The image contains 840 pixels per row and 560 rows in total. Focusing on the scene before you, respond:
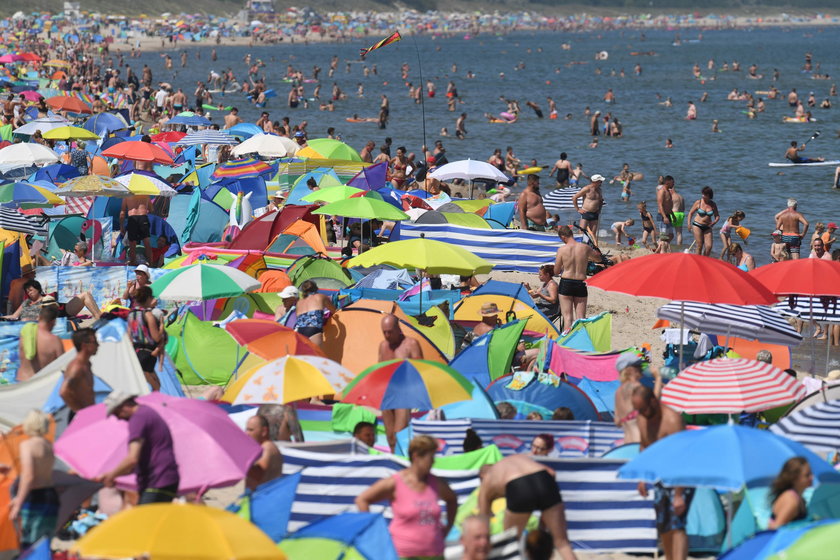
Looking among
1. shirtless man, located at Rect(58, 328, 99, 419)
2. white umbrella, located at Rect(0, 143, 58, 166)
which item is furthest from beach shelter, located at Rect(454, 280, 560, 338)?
white umbrella, located at Rect(0, 143, 58, 166)

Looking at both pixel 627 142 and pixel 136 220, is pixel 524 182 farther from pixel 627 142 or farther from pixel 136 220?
pixel 136 220

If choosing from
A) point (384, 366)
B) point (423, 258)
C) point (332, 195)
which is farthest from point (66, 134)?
point (384, 366)

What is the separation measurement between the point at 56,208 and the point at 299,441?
8.76 m

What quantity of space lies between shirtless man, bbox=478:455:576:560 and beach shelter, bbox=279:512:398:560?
71 cm

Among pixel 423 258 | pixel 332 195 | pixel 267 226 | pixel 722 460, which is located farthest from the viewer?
pixel 332 195

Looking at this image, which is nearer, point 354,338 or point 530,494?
point 530,494

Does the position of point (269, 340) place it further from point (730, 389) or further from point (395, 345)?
point (730, 389)

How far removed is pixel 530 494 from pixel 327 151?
14.2m

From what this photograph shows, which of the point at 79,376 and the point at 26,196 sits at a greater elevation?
the point at 79,376

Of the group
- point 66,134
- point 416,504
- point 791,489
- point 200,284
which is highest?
point 791,489

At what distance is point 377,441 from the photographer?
26.3ft

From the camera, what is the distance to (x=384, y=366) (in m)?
7.47

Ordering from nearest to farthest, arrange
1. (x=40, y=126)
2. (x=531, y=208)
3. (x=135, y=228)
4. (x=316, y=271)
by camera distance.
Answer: (x=316, y=271) < (x=135, y=228) < (x=531, y=208) < (x=40, y=126)

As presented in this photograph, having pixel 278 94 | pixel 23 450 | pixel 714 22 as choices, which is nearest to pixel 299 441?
pixel 23 450
